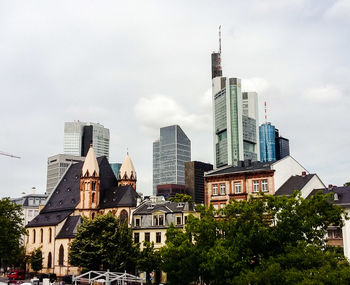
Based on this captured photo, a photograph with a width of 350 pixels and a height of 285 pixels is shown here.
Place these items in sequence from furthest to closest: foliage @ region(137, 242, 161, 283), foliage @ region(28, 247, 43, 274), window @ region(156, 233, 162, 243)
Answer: foliage @ region(28, 247, 43, 274)
window @ region(156, 233, 162, 243)
foliage @ region(137, 242, 161, 283)

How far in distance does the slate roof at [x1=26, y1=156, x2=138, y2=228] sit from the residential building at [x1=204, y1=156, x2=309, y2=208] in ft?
88.2

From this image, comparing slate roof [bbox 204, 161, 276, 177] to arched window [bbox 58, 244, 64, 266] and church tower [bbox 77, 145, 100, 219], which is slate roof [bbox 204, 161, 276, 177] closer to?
church tower [bbox 77, 145, 100, 219]

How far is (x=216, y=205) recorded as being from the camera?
68.9 meters

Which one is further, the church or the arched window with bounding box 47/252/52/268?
the arched window with bounding box 47/252/52/268

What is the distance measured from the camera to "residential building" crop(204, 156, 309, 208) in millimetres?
65125

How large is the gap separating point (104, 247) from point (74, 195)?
3720 cm

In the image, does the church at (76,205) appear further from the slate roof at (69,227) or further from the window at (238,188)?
the window at (238,188)

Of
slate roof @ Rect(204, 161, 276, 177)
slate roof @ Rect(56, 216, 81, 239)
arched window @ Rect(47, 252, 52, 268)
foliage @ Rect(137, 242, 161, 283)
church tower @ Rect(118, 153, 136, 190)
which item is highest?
church tower @ Rect(118, 153, 136, 190)

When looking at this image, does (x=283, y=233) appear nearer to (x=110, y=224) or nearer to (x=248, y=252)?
(x=248, y=252)

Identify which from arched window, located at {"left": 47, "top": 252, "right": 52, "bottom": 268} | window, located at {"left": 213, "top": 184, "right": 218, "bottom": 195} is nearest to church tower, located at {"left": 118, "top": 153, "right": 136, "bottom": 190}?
arched window, located at {"left": 47, "top": 252, "right": 52, "bottom": 268}

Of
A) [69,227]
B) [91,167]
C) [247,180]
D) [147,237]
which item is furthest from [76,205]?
[247,180]

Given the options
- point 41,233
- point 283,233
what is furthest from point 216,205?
point 41,233

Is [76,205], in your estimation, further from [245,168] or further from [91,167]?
[245,168]

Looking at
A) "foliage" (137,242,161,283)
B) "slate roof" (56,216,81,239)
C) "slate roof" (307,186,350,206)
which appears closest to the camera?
"slate roof" (307,186,350,206)
